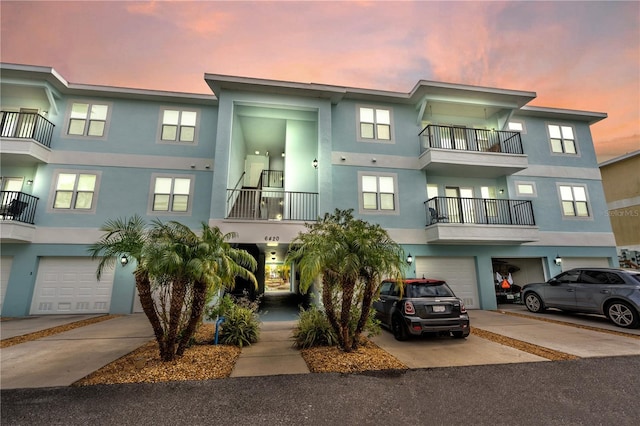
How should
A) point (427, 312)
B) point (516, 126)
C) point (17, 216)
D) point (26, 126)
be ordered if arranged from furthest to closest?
1. point (516, 126)
2. point (26, 126)
3. point (17, 216)
4. point (427, 312)

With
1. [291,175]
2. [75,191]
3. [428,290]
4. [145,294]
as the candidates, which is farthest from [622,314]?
[75,191]

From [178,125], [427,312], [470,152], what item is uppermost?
[178,125]

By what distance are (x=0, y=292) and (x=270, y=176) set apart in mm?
12199

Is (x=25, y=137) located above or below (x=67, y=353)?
above

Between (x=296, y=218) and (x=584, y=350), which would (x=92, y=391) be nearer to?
(x=296, y=218)

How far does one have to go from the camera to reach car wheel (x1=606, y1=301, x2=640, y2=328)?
7863mm

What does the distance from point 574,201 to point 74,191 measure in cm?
2356

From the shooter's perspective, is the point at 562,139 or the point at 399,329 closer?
the point at 399,329

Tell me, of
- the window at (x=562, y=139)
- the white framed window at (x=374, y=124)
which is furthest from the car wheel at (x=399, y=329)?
the window at (x=562, y=139)

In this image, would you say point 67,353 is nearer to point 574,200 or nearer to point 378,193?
point 378,193

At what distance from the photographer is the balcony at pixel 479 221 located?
11.1 m

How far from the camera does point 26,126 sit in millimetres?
11320

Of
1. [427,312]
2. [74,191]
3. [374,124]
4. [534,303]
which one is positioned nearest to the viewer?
[427,312]

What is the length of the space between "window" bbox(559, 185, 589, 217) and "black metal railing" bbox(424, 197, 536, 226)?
282 cm
